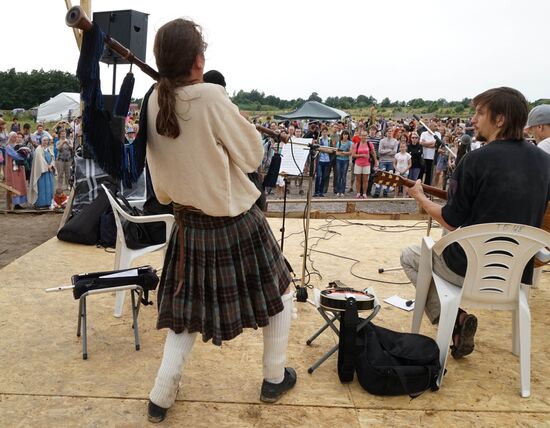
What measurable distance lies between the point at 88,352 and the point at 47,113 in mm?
22960

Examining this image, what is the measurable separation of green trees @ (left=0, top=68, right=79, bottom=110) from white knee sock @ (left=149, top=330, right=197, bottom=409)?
43464 mm

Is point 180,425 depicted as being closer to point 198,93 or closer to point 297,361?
point 297,361

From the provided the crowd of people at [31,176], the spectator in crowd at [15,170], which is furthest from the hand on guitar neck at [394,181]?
the spectator in crowd at [15,170]

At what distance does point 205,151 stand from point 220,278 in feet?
1.81

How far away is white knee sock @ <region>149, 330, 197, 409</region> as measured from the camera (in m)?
2.07

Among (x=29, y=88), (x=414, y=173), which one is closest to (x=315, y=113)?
(x=414, y=173)

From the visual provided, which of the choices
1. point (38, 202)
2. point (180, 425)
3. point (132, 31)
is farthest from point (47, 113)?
point (180, 425)

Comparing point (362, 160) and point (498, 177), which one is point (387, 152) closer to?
point (362, 160)

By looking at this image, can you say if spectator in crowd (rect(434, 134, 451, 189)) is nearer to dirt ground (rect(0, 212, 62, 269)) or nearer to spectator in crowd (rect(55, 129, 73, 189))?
dirt ground (rect(0, 212, 62, 269))

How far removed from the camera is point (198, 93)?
1791mm

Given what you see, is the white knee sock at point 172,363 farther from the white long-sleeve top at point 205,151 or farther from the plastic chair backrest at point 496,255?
the plastic chair backrest at point 496,255

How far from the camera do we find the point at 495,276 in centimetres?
251

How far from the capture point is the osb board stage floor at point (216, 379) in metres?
2.22

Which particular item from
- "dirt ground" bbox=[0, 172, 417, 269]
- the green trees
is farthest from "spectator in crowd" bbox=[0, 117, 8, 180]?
the green trees
